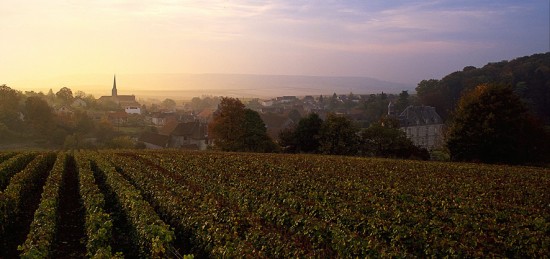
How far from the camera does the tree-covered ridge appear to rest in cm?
7888

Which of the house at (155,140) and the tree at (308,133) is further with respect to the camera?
the house at (155,140)

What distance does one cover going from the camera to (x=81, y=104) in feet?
433

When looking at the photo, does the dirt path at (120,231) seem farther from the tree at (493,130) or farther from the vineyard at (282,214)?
the tree at (493,130)

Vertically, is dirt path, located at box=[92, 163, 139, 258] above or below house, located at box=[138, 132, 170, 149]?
above

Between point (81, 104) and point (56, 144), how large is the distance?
59592 mm

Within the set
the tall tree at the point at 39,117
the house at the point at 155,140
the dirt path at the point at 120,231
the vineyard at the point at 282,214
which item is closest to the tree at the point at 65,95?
the tall tree at the point at 39,117

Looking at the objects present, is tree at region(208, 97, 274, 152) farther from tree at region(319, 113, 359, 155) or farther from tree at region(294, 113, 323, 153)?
tree at region(319, 113, 359, 155)

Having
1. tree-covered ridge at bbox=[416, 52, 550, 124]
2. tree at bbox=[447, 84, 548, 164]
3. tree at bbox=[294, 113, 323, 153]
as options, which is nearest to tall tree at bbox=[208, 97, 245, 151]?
tree at bbox=[294, 113, 323, 153]

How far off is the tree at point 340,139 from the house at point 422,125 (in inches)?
1324

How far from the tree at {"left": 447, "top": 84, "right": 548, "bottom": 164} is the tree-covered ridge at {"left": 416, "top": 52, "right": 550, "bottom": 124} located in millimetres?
38670

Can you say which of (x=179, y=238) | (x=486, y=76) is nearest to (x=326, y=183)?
(x=179, y=238)

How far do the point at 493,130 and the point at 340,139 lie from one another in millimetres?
14724

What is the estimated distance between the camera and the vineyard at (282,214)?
37.5 ft

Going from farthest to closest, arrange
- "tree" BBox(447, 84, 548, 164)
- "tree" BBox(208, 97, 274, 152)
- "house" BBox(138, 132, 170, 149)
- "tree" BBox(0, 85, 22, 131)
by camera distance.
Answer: "tree" BBox(0, 85, 22, 131), "house" BBox(138, 132, 170, 149), "tree" BBox(208, 97, 274, 152), "tree" BBox(447, 84, 548, 164)
